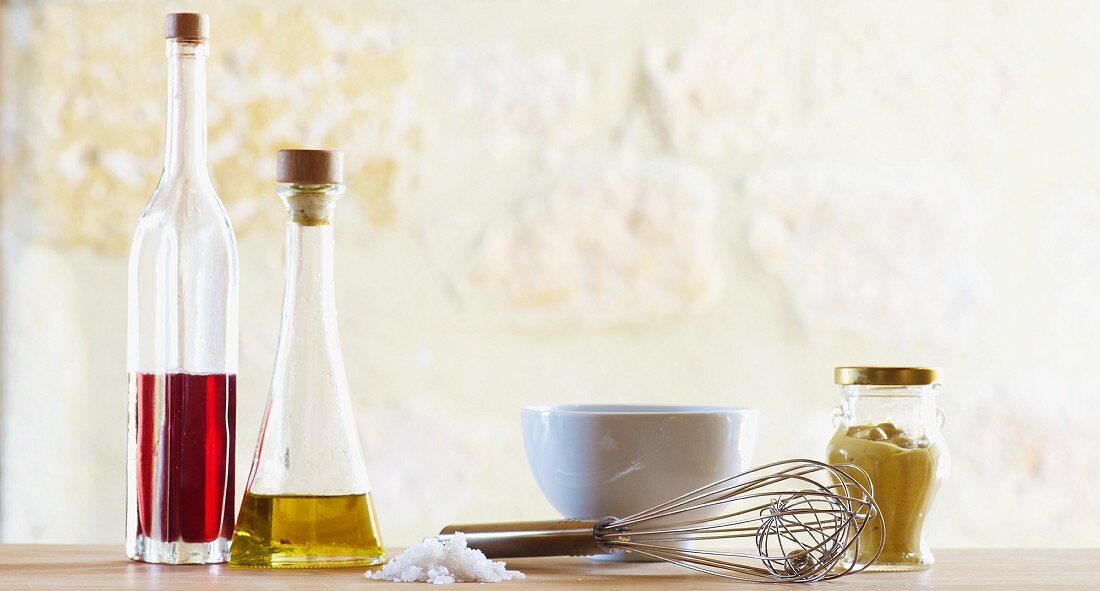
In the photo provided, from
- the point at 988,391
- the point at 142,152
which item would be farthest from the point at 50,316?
the point at 988,391

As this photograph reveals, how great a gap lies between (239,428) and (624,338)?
0.34m

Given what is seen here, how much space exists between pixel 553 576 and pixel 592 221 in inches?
22.6

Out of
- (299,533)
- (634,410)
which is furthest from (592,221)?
(299,533)

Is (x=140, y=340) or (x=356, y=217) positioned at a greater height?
(x=356, y=217)

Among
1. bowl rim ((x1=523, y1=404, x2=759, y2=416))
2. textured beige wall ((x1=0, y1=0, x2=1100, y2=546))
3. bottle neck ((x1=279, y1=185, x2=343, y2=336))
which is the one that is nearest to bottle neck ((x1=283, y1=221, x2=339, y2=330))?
bottle neck ((x1=279, y1=185, x2=343, y2=336))

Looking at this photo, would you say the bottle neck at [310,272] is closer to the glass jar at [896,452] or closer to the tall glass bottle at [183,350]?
the tall glass bottle at [183,350]

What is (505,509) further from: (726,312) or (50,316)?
(50,316)

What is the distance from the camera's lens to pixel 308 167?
49cm

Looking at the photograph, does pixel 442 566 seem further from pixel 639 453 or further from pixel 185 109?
pixel 185 109

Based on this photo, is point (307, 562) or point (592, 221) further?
point (592, 221)

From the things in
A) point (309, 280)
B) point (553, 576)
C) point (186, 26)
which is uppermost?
point (186, 26)

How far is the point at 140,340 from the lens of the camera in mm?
504

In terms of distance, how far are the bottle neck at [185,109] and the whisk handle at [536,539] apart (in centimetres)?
20

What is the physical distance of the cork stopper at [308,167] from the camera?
1.61 ft
